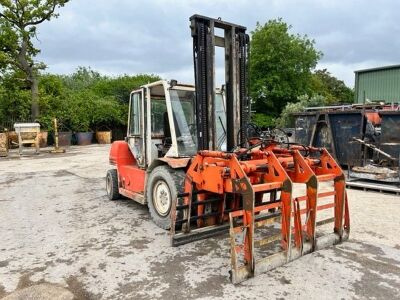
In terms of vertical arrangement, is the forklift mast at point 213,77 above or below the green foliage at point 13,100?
below

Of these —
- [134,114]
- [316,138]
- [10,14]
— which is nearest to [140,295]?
[134,114]

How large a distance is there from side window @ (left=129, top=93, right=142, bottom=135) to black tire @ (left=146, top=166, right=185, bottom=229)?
1302mm

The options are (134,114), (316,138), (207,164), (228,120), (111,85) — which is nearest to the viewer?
(207,164)

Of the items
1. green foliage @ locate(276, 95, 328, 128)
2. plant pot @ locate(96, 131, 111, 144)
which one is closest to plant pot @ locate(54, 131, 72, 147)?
plant pot @ locate(96, 131, 111, 144)

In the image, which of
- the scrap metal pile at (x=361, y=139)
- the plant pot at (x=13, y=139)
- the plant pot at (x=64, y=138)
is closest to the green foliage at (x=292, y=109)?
the scrap metal pile at (x=361, y=139)

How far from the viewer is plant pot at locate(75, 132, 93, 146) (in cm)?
2334

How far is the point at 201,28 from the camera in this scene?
505 centimetres

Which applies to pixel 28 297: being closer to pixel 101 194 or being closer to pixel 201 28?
pixel 201 28

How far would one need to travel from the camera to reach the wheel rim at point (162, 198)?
17.9ft

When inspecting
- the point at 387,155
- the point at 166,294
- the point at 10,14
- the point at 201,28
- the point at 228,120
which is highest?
the point at 10,14

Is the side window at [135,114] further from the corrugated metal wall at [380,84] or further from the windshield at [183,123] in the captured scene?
the corrugated metal wall at [380,84]

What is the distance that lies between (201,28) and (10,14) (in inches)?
790

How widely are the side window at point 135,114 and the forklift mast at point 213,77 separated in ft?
5.47

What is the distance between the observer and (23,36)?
21.2m
